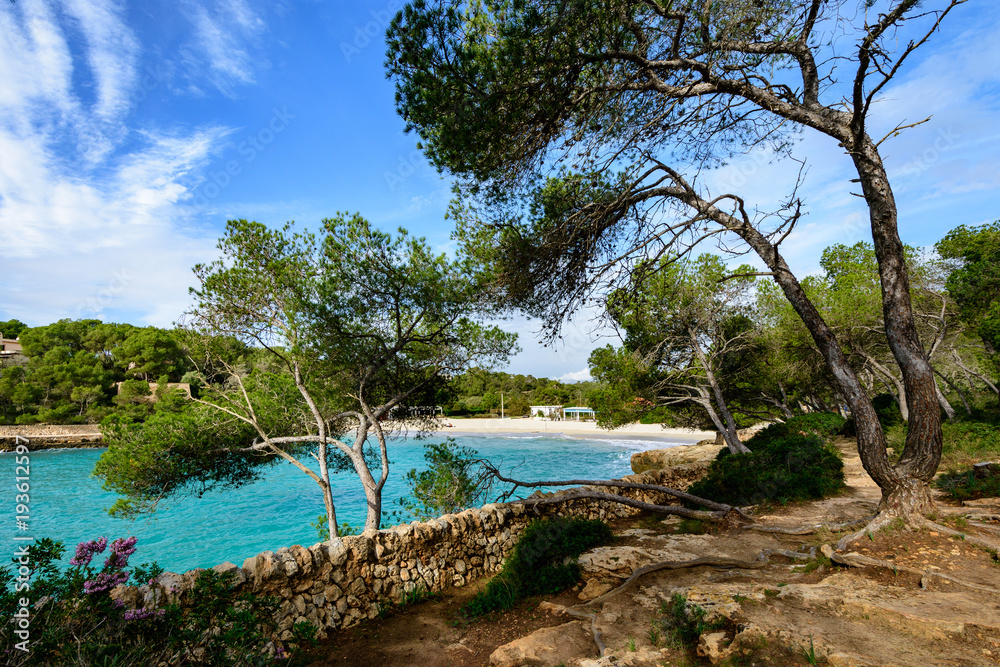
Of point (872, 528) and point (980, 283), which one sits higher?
point (980, 283)

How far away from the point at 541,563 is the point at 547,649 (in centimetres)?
226

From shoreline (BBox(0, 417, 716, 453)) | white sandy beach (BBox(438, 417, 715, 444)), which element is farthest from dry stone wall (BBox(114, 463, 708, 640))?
white sandy beach (BBox(438, 417, 715, 444))

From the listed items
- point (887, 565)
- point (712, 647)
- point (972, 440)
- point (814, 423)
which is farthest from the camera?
point (814, 423)

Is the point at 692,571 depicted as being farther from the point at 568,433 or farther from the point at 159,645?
the point at 568,433

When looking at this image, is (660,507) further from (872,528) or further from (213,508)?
(213,508)

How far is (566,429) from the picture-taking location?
43.2 meters

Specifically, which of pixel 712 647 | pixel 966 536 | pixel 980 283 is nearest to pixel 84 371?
pixel 712 647

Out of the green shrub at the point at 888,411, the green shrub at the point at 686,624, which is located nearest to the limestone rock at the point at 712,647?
the green shrub at the point at 686,624

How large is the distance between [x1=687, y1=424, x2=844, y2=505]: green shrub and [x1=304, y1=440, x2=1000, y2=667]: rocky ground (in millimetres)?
2622

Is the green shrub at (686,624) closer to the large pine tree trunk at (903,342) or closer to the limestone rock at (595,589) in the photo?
the limestone rock at (595,589)

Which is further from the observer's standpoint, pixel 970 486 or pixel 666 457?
pixel 666 457

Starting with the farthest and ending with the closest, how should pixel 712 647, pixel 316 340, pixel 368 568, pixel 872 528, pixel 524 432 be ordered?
1. pixel 524 432
2. pixel 316 340
3. pixel 368 568
4. pixel 872 528
5. pixel 712 647

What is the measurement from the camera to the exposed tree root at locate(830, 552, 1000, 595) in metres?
3.46

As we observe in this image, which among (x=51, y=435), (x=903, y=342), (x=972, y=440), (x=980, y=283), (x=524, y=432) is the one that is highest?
(x=980, y=283)
